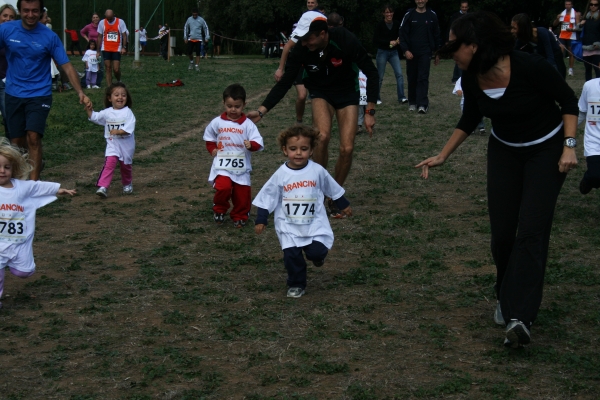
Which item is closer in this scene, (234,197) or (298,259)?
(298,259)

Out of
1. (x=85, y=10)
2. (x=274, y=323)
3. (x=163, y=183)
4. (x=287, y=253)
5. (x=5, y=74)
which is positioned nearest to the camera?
(x=274, y=323)

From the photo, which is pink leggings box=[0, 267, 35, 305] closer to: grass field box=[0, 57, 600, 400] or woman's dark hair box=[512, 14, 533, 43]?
grass field box=[0, 57, 600, 400]

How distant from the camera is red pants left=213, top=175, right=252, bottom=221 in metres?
8.44

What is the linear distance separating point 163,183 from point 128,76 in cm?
1636

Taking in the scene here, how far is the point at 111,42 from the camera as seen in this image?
20.7 m

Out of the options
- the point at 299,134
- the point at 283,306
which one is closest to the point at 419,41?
the point at 299,134

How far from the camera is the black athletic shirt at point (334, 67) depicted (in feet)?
27.0

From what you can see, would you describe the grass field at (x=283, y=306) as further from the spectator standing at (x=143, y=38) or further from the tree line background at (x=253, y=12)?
the tree line background at (x=253, y=12)

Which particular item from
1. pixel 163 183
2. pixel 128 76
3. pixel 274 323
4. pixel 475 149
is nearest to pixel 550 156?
pixel 274 323

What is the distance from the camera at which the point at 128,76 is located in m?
26.3

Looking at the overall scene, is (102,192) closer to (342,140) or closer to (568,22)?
(342,140)

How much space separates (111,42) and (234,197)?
13350 mm

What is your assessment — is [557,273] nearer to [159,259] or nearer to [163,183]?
[159,259]

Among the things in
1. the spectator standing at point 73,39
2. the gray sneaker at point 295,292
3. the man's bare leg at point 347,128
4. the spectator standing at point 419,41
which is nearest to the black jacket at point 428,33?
the spectator standing at point 419,41
